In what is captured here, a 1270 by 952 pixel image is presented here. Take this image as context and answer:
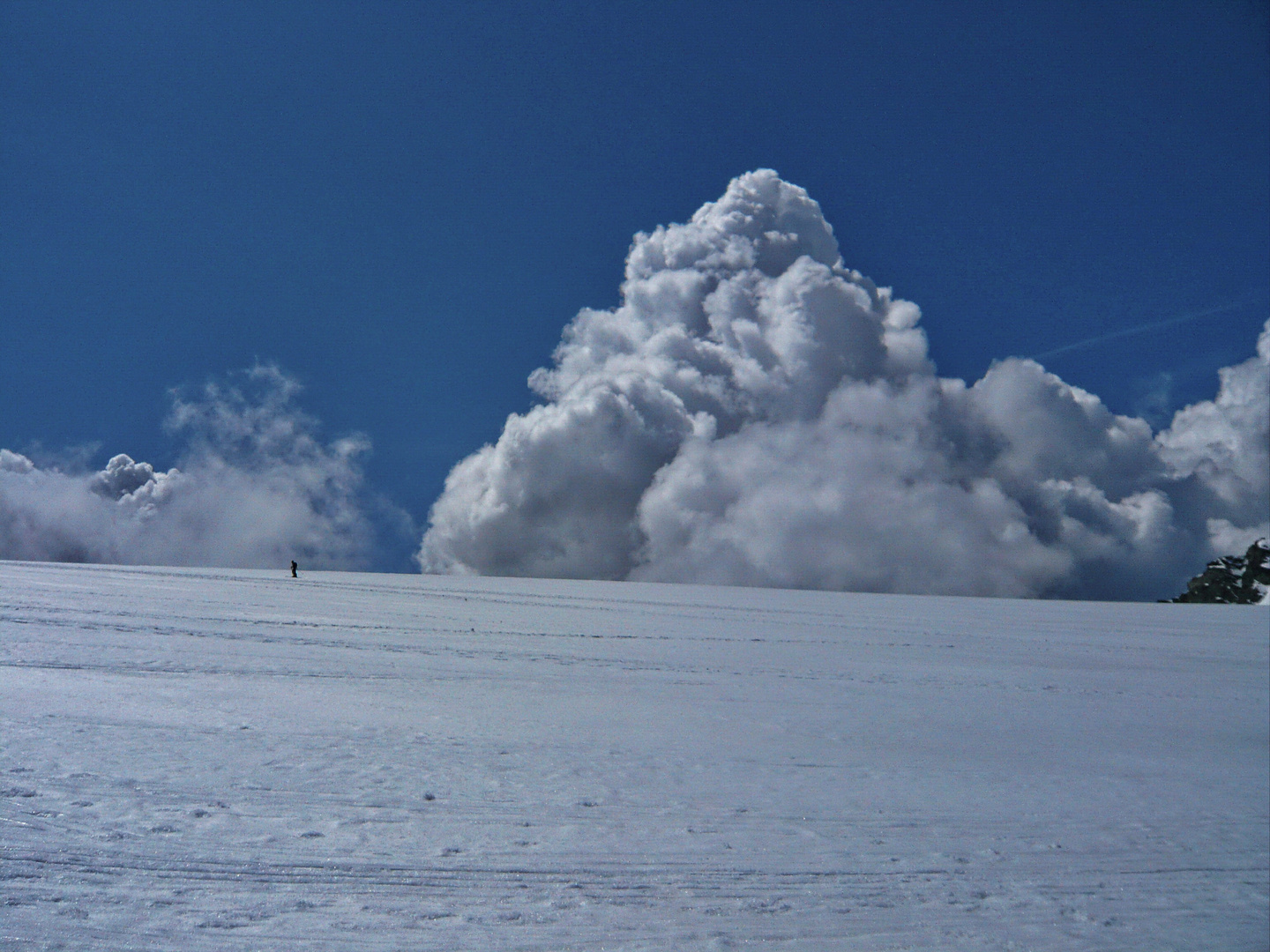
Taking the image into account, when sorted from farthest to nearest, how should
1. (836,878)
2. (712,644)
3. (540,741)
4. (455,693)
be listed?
1. (712,644)
2. (455,693)
3. (540,741)
4. (836,878)

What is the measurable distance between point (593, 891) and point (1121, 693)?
35.3 ft

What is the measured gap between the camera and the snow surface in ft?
14.4

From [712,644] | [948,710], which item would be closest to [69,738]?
[948,710]

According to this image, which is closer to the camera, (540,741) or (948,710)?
(540,741)

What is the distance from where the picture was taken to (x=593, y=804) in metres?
5.95

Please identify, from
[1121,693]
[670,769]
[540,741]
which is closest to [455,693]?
[540,741]

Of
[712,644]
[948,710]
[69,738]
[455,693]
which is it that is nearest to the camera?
[69,738]

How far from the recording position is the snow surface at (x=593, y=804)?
4.39 m

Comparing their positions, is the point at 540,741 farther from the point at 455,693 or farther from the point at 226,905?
the point at 226,905

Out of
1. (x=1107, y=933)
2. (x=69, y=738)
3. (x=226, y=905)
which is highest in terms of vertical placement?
(x=69, y=738)

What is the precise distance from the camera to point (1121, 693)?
479 inches

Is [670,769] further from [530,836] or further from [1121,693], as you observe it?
[1121,693]

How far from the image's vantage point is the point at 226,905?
4.21 metres

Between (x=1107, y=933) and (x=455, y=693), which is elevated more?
(x=455, y=693)
